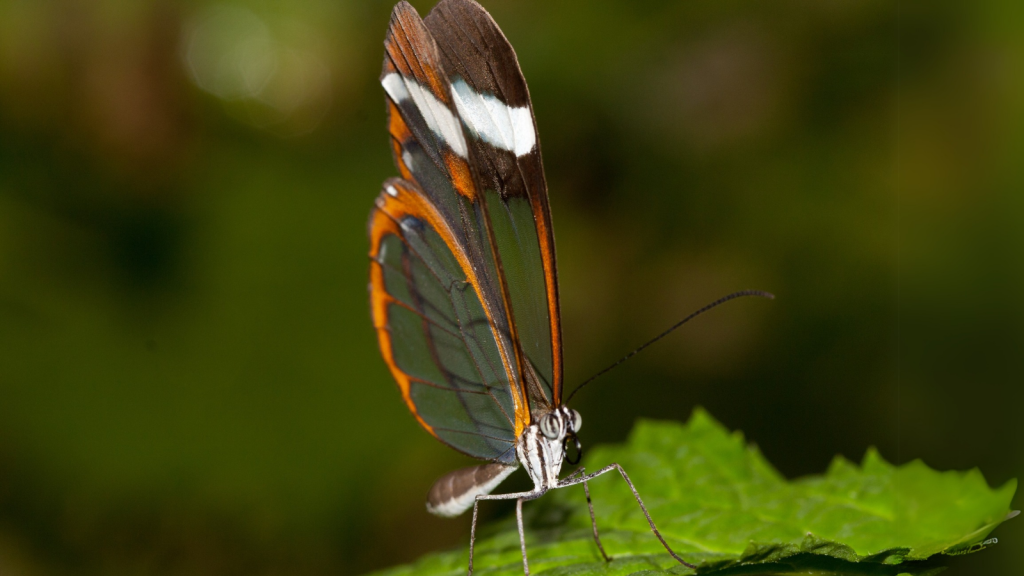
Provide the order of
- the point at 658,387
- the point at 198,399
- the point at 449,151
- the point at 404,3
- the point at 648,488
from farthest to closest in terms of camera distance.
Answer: the point at 658,387, the point at 198,399, the point at 648,488, the point at 449,151, the point at 404,3

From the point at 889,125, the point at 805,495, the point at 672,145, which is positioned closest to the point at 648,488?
the point at 805,495

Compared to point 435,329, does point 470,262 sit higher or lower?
higher

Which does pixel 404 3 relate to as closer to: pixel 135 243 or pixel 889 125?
pixel 135 243

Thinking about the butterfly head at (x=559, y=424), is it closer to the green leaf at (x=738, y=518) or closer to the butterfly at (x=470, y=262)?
the butterfly at (x=470, y=262)

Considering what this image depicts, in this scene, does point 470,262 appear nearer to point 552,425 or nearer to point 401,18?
point 552,425

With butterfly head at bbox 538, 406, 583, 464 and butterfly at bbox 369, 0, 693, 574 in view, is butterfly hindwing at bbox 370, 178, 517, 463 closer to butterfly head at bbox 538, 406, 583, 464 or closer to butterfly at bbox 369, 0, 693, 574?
butterfly at bbox 369, 0, 693, 574

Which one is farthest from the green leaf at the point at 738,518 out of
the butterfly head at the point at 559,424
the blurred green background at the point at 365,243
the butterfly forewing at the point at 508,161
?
the blurred green background at the point at 365,243

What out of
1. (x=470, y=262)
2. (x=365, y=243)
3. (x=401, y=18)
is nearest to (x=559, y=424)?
(x=470, y=262)
